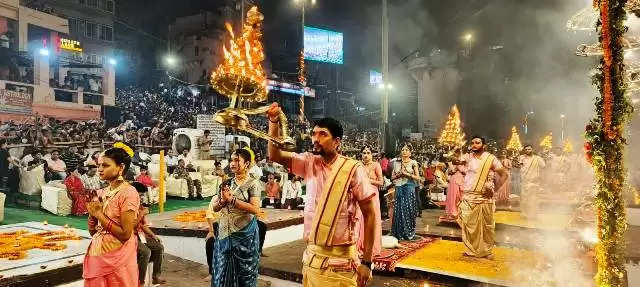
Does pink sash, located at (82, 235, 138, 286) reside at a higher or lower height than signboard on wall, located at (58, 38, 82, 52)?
lower

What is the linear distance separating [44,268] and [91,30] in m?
34.5

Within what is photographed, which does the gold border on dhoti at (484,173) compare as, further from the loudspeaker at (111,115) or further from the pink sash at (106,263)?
the loudspeaker at (111,115)

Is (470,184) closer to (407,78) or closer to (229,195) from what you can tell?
(229,195)

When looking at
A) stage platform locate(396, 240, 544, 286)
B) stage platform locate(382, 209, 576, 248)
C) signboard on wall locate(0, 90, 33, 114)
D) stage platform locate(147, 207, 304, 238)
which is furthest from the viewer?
signboard on wall locate(0, 90, 33, 114)

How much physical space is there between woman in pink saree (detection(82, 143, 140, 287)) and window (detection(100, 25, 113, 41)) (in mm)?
36130

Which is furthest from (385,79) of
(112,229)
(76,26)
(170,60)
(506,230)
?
(170,60)

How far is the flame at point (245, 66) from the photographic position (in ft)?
10.8

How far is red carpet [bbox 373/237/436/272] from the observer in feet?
23.9

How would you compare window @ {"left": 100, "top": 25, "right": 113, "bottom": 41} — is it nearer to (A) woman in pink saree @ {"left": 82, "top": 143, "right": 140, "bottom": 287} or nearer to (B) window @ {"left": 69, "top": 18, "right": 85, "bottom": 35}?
(B) window @ {"left": 69, "top": 18, "right": 85, "bottom": 35}

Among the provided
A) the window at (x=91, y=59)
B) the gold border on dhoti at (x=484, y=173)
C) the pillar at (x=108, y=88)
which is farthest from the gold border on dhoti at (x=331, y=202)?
the window at (x=91, y=59)

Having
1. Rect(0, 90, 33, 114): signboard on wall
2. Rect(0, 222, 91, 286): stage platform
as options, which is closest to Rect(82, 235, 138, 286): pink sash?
Rect(0, 222, 91, 286): stage platform

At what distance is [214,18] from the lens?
153ft

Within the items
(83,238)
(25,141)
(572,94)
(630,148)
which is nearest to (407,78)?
(572,94)

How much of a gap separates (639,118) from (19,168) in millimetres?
25834
